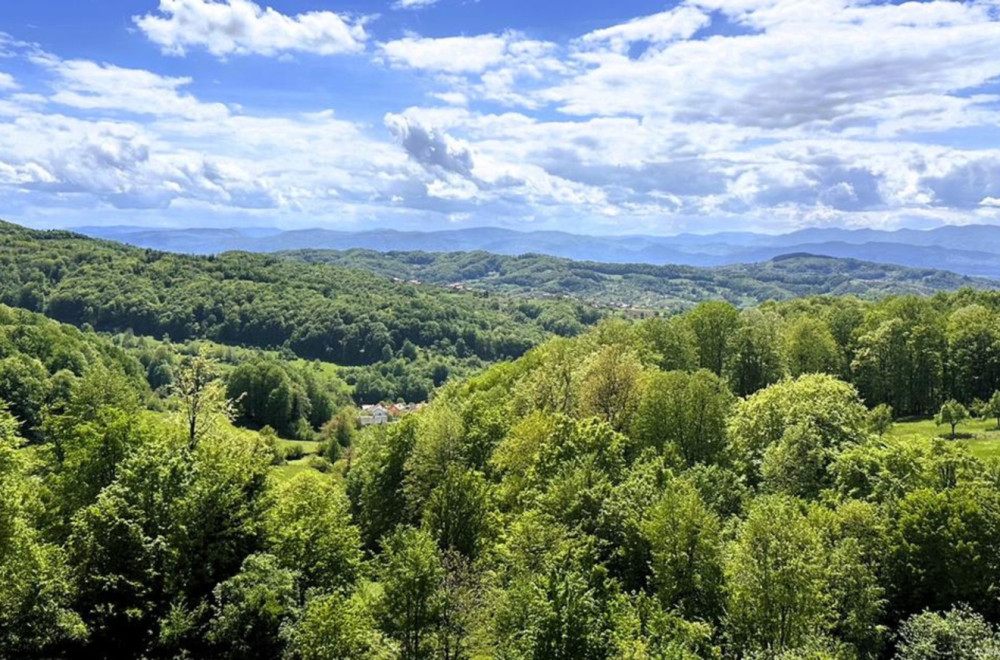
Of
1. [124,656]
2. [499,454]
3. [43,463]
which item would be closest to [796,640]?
[499,454]

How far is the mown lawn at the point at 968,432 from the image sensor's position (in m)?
56.5

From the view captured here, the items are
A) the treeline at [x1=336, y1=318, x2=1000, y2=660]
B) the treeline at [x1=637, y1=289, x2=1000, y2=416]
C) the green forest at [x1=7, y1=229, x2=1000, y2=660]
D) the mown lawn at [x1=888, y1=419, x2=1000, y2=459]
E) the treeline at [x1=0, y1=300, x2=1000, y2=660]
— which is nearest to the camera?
the treeline at [x1=336, y1=318, x2=1000, y2=660]

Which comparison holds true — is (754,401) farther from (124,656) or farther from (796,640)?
(124,656)

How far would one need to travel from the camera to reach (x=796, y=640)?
27062 millimetres

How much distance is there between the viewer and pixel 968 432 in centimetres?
6481

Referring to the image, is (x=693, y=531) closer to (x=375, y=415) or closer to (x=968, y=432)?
(x=968, y=432)

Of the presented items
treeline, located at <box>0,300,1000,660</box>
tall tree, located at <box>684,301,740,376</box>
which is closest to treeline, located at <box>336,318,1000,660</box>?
treeline, located at <box>0,300,1000,660</box>

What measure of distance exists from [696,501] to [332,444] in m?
80.9

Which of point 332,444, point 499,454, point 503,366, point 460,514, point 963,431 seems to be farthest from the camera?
point 332,444

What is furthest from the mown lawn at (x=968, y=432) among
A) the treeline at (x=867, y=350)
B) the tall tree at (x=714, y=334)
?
the tall tree at (x=714, y=334)

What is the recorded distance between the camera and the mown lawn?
2224 inches

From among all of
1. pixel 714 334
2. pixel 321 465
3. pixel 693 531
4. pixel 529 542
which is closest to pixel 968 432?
pixel 714 334

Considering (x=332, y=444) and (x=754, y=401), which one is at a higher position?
(x=754, y=401)

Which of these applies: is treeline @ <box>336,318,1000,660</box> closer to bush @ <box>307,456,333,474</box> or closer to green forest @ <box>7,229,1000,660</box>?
green forest @ <box>7,229,1000,660</box>
